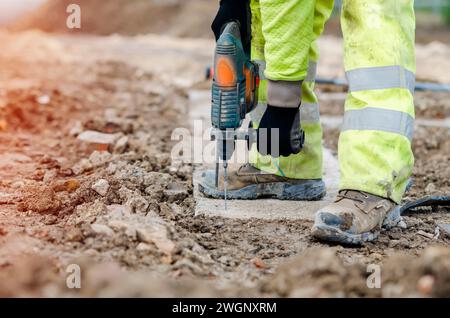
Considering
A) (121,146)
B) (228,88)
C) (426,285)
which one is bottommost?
(426,285)

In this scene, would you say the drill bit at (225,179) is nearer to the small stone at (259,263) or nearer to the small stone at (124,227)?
the small stone at (259,263)

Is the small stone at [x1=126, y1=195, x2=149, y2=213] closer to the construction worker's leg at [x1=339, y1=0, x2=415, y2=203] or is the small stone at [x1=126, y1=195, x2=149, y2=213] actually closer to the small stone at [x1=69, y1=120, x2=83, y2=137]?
the construction worker's leg at [x1=339, y1=0, x2=415, y2=203]

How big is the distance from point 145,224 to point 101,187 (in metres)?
0.74

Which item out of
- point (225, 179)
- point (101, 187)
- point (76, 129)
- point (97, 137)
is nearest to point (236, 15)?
point (225, 179)

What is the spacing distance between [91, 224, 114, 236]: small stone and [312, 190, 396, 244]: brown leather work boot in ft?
2.96

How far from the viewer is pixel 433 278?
242cm

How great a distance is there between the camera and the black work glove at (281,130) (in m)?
3.43

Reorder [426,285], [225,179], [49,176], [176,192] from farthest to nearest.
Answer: [49,176] < [176,192] < [225,179] < [426,285]

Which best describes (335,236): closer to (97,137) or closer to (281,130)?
(281,130)

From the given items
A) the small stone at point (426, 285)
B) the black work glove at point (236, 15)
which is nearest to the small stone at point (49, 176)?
the black work glove at point (236, 15)

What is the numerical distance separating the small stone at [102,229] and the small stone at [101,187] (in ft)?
1.97

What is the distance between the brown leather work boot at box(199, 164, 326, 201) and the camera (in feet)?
13.1

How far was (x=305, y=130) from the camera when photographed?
393 cm

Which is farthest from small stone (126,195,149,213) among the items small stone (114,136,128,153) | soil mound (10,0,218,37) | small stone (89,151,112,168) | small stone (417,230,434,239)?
soil mound (10,0,218,37)
